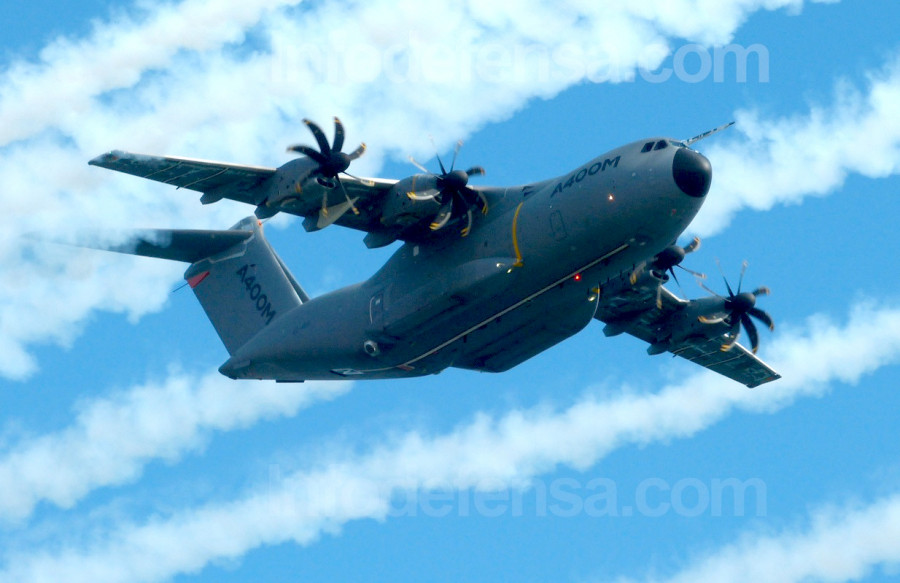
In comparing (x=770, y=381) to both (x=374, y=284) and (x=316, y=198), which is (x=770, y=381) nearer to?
(x=374, y=284)

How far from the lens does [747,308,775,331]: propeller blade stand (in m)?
28.3

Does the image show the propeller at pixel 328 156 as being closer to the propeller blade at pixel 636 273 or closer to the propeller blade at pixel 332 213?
the propeller blade at pixel 332 213

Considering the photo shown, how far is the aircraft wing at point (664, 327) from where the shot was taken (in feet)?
93.4

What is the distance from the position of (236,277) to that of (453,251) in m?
6.41

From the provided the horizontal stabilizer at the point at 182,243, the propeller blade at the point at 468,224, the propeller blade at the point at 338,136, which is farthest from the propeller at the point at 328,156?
the horizontal stabilizer at the point at 182,243

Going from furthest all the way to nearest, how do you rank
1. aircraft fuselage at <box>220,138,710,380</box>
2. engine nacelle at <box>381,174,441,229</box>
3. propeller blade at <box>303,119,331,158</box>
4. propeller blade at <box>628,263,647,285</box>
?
propeller blade at <box>628,263,647,285</box> → engine nacelle at <box>381,174,441,229</box> → propeller blade at <box>303,119,331,158</box> → aircraft fuselage at <box>220,138,710,380</box>

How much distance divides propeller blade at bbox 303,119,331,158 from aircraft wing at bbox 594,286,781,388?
23.9ft

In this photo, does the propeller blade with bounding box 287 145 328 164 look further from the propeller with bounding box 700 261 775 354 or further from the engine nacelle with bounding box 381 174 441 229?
the propeller with bounding box 700 261 775 354

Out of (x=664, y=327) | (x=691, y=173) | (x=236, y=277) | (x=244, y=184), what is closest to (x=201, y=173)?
(x=244, y=184)

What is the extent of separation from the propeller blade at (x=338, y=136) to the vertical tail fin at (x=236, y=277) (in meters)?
5.21

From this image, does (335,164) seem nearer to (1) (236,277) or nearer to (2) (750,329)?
(1) (236,277)

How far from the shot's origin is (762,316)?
28.4 m

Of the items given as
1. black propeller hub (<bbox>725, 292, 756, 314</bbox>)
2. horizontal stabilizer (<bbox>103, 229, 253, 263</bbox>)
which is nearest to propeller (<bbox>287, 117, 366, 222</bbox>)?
horizontal stabilizer (<bbox>103, 229, 253, 263</bbox>)

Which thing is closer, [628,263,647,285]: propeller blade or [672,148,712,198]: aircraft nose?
[672,148,712,198]: aircraft nose
